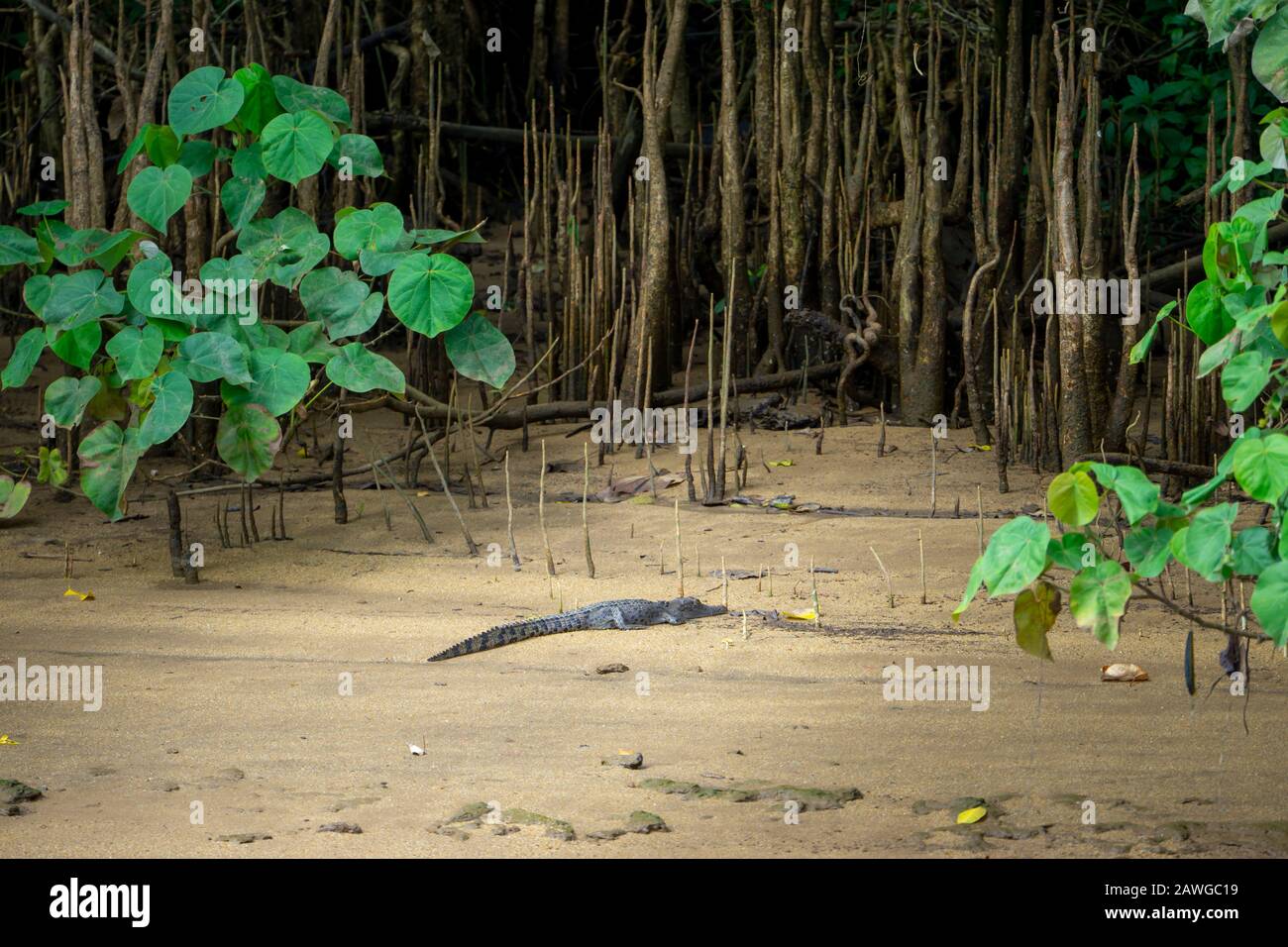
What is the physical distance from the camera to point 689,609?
407 centimetres

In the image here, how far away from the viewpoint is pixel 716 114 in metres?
8.43

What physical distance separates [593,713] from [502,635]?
2.15 ft

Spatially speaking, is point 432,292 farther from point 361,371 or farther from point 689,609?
point 689,609

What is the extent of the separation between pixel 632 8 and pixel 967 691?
672cm

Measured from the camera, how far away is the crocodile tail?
372 centimetres

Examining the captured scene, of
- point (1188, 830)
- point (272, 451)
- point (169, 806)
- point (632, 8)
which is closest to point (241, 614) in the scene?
point (272, 451)

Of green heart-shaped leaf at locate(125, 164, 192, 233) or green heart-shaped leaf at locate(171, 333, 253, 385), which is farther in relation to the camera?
green heart-shaped leaf at locate(125, 164, 192, 233)

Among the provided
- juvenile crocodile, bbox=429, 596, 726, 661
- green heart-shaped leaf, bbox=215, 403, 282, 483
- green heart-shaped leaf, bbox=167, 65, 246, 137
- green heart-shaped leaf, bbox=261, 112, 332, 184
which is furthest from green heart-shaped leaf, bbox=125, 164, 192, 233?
juvenile crocodile, bbox=429, 596, 726, 661

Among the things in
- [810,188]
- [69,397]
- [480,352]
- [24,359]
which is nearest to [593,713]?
[480,352]

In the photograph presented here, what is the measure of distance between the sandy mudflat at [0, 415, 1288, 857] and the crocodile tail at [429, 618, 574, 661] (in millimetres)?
47

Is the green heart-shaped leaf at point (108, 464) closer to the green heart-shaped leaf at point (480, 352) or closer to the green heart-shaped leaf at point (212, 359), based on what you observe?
the green heart-shaped leaf at point (212, 359)

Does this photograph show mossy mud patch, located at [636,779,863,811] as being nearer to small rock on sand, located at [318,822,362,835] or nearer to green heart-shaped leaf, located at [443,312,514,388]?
small rock on sand, located at [318,822,362,835]

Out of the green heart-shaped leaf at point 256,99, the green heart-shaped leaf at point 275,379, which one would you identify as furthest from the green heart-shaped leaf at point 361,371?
the green heart-shaped leaf at point 256,99

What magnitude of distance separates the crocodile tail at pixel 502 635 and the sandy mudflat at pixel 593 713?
0.05 meters
